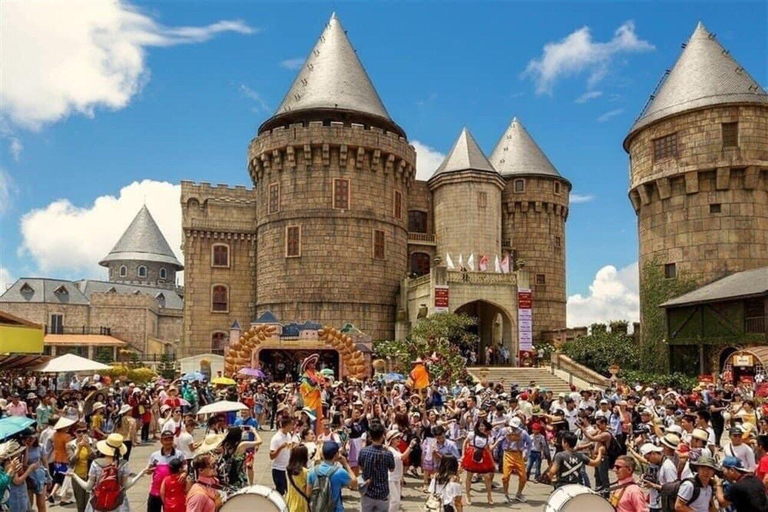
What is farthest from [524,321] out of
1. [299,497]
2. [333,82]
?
[299,497]

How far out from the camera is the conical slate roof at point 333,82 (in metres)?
41.6

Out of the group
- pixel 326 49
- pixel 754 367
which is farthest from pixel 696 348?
pixel 326 49

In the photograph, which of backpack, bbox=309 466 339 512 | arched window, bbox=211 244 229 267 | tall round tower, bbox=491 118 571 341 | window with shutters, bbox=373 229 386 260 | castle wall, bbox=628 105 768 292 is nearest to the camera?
backpack, bbox=309 466 339 512

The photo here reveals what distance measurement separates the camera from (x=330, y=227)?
3969 cm

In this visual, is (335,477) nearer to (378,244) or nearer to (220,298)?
(378,244)

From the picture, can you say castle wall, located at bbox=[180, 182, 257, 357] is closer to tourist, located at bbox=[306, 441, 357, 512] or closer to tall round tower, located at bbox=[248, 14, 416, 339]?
tall round tower, located at bbox=[248, 14, 416, 339]

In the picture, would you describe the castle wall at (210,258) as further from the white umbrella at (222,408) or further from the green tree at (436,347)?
the white umbrella at (222,408)

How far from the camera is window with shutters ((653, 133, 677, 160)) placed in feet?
114

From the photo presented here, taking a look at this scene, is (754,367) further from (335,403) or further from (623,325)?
(335,403)

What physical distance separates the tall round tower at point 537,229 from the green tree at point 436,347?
→ 13092 millimetres

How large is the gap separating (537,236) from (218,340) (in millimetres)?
23640

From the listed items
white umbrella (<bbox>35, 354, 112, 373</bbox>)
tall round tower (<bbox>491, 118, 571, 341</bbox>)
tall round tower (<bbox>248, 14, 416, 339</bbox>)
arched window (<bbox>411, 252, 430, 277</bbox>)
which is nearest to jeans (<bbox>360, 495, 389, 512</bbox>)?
white umbrella (<bbox>35, 354, 112, 373</bbox>)

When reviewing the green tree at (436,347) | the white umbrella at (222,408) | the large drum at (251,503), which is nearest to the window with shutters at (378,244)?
the green tree at (436,347)

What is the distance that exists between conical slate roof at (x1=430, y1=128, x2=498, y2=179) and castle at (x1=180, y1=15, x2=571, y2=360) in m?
0.10
